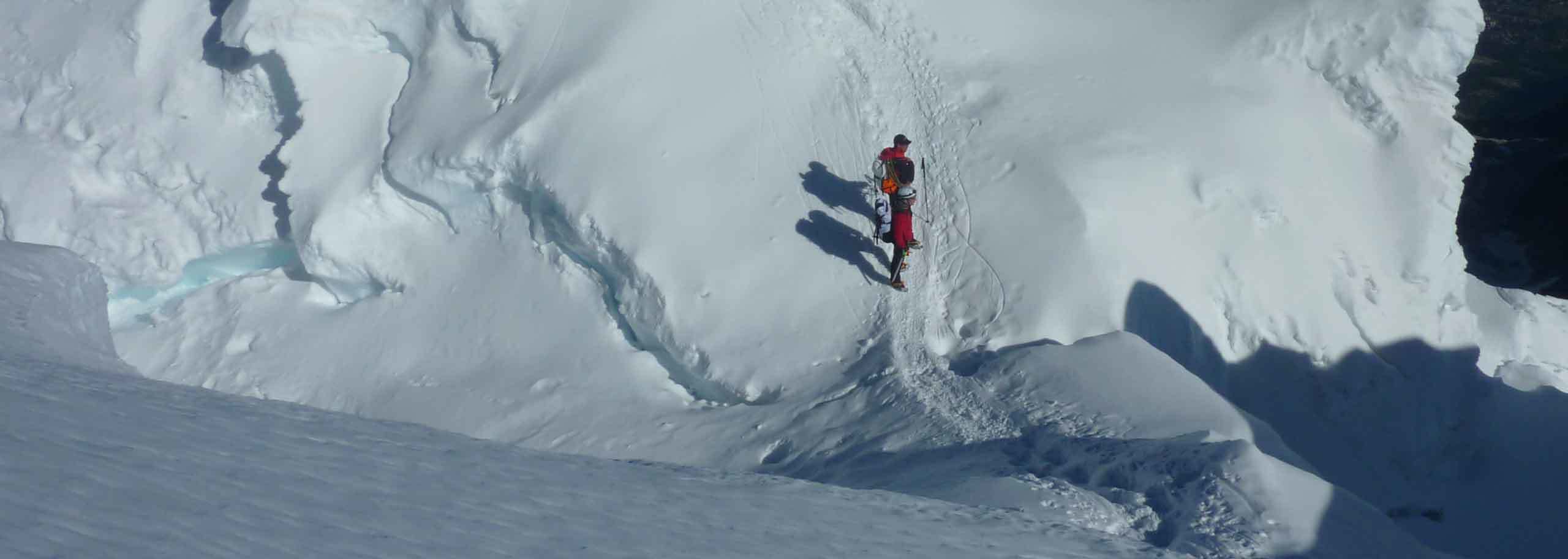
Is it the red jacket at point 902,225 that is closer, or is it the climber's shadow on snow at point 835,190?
the red jacket at point 902,225

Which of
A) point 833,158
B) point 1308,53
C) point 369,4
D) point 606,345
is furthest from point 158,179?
point 1308,53

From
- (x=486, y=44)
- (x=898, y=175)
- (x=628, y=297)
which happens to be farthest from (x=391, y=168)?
(x=898, y=175)

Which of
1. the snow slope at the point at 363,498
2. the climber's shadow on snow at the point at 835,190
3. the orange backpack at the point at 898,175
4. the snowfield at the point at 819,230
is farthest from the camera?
the climber's shadow on snow at the point at 835,190

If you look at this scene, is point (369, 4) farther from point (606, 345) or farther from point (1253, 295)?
point (1253, 295)

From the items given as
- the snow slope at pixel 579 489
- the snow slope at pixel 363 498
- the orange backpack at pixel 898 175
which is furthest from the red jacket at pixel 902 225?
the snow slope at pixel 363 498

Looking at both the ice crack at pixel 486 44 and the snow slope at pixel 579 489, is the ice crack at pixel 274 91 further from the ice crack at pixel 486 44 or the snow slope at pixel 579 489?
the snow slope at pixel 579 489

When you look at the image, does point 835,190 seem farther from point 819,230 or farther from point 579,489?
point 579,489

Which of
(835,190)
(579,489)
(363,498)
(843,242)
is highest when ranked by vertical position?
(363,498)
